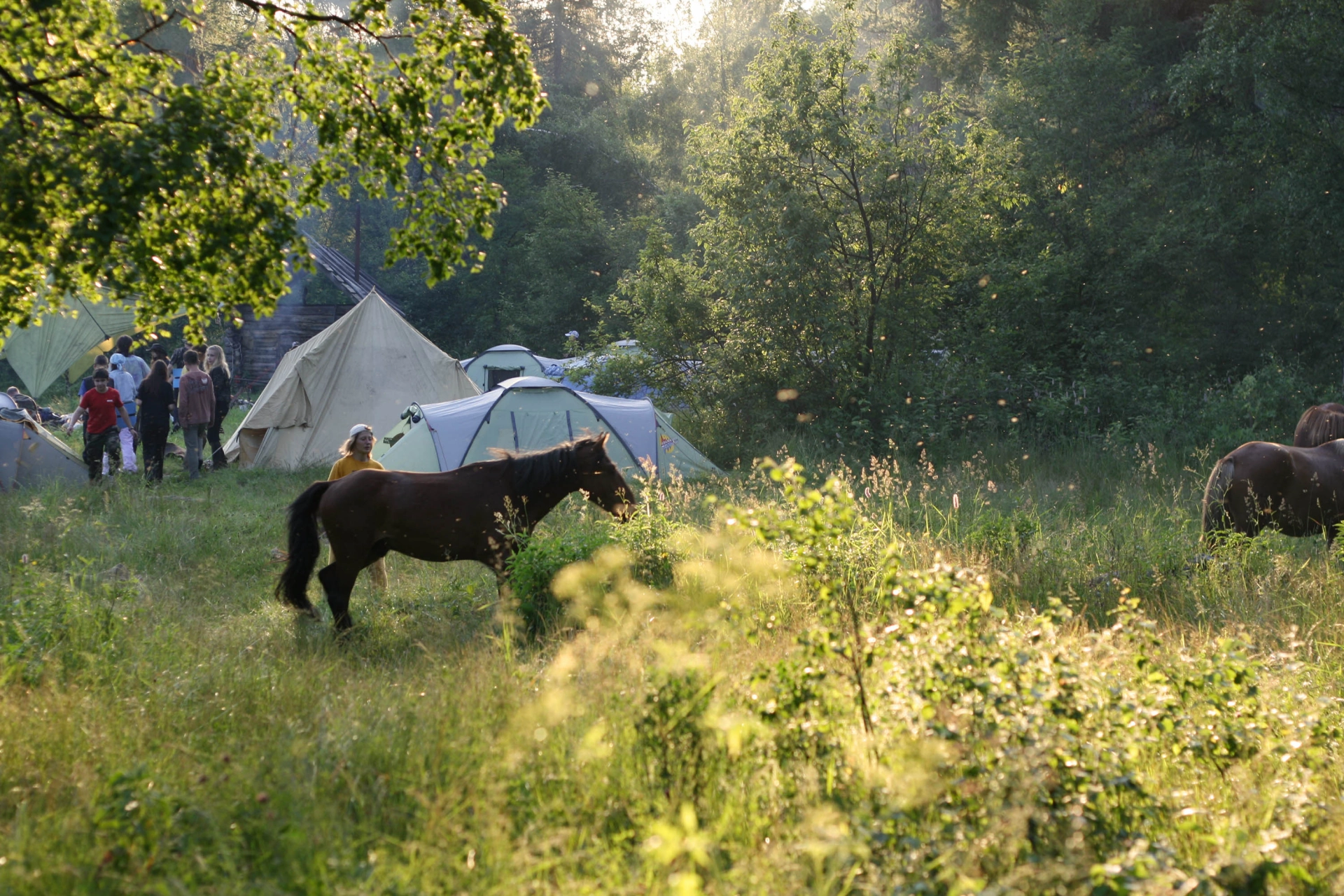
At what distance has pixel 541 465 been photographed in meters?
6.57

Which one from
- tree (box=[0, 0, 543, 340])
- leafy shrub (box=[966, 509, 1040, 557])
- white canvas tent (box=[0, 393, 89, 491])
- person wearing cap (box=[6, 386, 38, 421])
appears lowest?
leafy shrub (box=[966, 509, 1040, 557])

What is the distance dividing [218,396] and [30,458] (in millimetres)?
2606

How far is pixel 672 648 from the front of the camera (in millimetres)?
3869

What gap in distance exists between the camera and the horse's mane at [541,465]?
21.5ft

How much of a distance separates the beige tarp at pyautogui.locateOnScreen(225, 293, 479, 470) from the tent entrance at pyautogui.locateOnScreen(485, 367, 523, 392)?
707cm

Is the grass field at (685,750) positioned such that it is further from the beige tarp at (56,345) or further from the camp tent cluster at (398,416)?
the beige tarp at (56,345)

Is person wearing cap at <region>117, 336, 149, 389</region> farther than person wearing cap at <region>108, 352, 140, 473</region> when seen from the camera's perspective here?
Yes

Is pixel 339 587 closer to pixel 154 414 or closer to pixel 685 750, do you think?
pixel 685 750

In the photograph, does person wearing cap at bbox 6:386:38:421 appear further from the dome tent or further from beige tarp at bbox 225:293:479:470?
the dome tent

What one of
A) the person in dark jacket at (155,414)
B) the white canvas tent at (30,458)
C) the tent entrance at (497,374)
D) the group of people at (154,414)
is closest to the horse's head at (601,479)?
the group of people at (154,414)

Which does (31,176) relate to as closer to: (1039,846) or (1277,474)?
(1039,846)

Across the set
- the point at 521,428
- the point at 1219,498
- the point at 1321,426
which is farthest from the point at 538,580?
the point at 1321,426

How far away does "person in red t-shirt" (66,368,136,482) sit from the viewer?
11.5m

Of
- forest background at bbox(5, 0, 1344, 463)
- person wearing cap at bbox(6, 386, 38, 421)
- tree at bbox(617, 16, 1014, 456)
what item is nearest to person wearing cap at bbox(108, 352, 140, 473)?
person wearing cap at bbox(6, 386, 38, 421)
